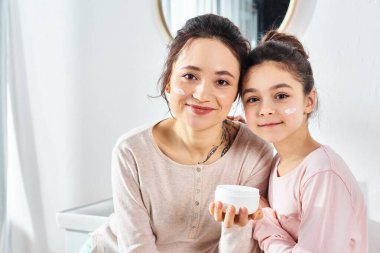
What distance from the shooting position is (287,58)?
99 cm

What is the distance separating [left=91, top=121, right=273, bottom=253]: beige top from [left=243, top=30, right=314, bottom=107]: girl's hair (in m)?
0.21

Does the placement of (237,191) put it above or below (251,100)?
below

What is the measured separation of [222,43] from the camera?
40.0 inches

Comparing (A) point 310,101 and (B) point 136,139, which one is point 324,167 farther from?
(B) point 136,139

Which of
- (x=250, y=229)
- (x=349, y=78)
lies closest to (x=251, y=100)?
(x=250, y=229)

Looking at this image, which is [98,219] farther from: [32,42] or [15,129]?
Answer: [32,42]

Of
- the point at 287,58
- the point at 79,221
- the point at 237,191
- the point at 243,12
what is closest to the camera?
the point at 237,191

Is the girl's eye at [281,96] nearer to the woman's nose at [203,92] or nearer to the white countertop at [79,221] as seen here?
the woman's nose at [203,92]

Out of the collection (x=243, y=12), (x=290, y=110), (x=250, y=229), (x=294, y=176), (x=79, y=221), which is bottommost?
(x=79, y=221)

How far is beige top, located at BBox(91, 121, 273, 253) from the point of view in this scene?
1.09 metres

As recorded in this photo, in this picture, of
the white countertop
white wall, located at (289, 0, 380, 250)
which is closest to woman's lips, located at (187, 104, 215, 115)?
the white countertop

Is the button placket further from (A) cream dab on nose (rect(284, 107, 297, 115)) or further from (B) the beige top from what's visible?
(A) cream dab on nose (rect(284, 107, 297, 115))

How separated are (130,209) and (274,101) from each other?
399 mm

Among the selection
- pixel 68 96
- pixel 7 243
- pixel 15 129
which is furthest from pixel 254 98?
pixel 7 243
